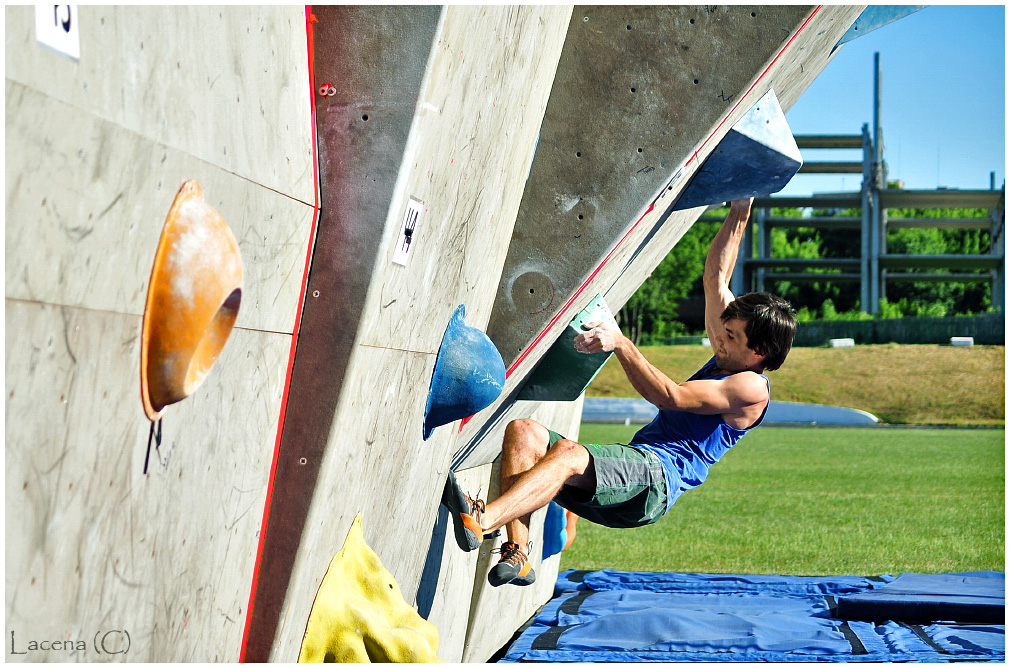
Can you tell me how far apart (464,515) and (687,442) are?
1395mm

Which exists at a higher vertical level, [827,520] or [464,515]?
[464,515]

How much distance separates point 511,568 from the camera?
4.60 metres

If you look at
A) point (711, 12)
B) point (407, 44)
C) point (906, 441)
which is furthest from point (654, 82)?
point (906, 441)

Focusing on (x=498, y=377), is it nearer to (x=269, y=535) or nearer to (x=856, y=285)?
(x=269, y=535)

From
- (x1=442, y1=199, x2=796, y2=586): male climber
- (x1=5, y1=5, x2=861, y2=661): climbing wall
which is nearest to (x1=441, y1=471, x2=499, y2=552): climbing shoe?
(x1=442, y1=199, x2=796, y2=586): male climber

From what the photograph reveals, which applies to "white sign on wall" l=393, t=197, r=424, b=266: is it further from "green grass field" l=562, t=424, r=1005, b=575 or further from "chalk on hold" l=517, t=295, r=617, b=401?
"green grass field" l=562, t=424, r=1005, b=575

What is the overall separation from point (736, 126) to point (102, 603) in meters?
3.89

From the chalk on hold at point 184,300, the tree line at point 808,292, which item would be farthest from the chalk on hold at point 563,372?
→ the tree line at point 808,292

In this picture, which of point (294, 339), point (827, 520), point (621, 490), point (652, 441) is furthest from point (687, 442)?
point (827, 520)

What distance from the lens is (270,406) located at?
264 cm

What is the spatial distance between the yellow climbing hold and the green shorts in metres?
1.39

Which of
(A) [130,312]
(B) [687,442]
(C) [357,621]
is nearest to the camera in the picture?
(A) [130,312]

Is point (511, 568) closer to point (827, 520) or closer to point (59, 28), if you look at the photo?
point (59, 28)

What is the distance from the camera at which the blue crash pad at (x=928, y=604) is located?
723 cm
